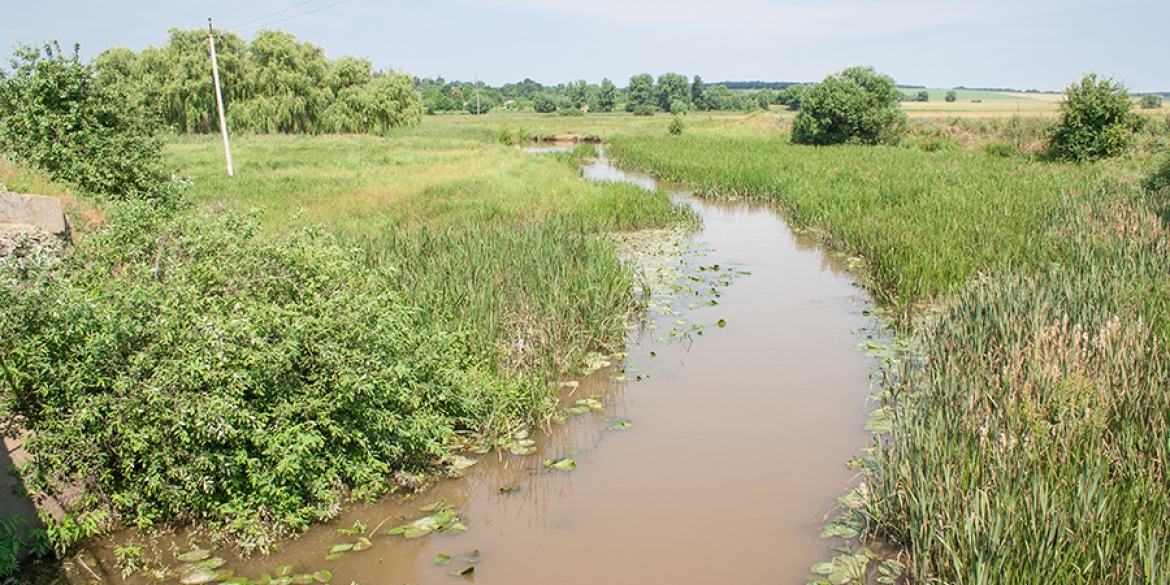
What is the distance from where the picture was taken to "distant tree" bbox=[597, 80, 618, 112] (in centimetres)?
10962

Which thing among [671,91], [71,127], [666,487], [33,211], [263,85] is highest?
[671,91]

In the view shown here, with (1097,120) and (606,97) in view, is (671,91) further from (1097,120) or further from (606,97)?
(1097,120)

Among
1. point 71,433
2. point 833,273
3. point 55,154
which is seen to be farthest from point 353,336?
point 55,154

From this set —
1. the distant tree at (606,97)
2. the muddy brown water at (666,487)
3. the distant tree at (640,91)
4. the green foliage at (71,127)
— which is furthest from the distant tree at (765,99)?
the muddy brown water at (666,487)

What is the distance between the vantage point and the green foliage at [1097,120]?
2506 centimetres

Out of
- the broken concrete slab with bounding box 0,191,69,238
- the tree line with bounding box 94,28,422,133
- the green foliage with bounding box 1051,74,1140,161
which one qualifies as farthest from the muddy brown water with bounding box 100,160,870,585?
the tree line with bounding box 94,28,422,133

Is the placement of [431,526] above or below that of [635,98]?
below

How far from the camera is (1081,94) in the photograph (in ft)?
85.0

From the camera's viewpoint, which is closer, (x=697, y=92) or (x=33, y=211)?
(x=33, y=211)

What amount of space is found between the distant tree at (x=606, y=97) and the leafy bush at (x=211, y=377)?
107390 mm

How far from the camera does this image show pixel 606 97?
10962 cm

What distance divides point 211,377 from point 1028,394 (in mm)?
5117

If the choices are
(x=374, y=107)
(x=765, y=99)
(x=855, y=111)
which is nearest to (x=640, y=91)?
(x=765, y=99)

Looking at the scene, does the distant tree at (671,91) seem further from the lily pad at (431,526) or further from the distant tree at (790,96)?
the lily pad at (431,526)
